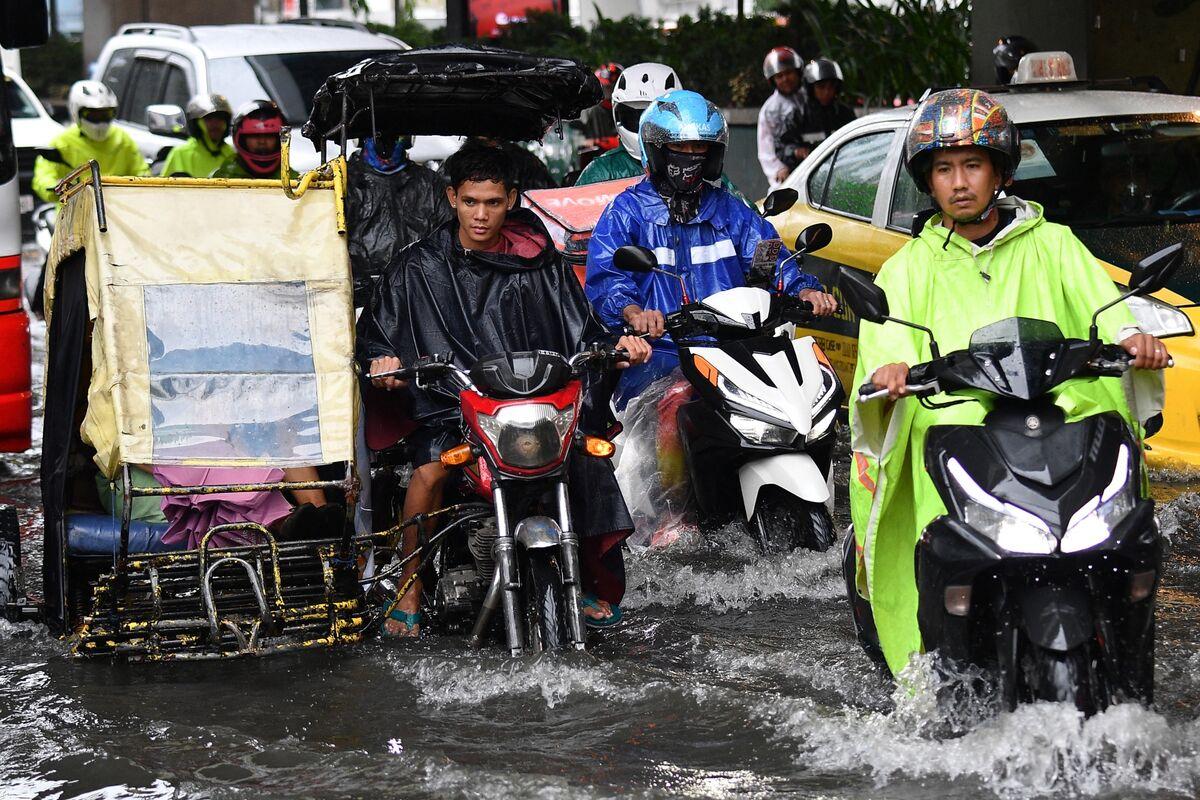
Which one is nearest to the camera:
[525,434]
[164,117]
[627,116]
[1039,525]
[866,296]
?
[1039,525]

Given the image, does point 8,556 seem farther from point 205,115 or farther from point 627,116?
point 205,115

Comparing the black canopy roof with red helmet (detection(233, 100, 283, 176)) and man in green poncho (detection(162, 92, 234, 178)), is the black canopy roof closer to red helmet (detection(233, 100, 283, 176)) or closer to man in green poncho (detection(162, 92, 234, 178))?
red helmet (detection(233, 100, 283, 176))

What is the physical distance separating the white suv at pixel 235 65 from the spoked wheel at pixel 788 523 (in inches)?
278

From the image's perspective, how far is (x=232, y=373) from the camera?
230 inches

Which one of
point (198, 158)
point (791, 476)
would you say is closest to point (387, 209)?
point (791, 476)

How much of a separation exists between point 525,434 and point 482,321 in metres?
0.92

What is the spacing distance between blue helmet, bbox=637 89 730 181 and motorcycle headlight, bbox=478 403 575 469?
6.40ft

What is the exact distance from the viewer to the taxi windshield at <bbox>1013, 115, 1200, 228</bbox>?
332 inches

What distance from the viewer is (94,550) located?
6035mm

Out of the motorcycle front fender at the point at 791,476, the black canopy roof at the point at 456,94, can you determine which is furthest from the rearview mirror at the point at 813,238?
the black canopy roof at the point at 456,94

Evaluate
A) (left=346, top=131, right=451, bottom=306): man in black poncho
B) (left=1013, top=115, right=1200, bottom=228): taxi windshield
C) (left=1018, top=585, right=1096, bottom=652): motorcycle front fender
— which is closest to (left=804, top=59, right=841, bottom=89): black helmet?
(left=1013, top=115, right=1200, bottom=228): taxi windshield

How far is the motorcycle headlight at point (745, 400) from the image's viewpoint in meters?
6.42

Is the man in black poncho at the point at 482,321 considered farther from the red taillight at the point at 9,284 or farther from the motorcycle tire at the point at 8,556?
the red taillight at the point at 9,284

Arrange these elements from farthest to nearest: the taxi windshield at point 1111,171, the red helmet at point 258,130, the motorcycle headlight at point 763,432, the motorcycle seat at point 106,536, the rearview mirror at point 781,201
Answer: the red helmet at point 258,130, the taxi windshield at point 1111,171, the rearview mirror at point 781,201, the motorcycle headlight at point 763,432, the motorcycle seat at point 106,536
